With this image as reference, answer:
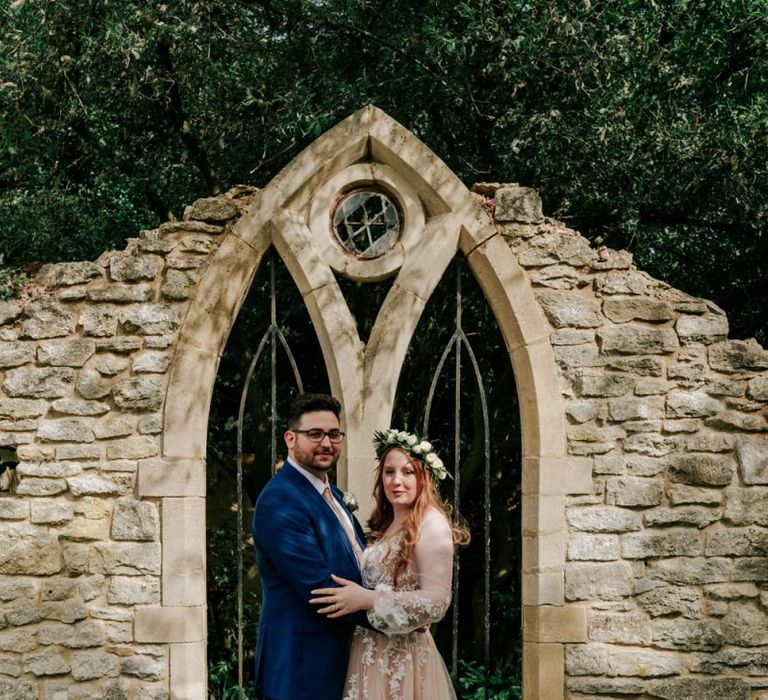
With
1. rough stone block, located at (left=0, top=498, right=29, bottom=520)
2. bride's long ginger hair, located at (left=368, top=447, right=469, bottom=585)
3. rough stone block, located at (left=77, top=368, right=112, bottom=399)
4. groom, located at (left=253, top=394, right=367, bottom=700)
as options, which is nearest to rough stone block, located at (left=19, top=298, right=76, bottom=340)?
rough stone block, located at (left=77, top=368, right=112, bottom=399)

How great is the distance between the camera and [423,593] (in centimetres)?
332

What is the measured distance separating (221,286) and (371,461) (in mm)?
1153

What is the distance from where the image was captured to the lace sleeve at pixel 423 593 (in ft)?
10.8

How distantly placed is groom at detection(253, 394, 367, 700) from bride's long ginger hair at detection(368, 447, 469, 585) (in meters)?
0.15

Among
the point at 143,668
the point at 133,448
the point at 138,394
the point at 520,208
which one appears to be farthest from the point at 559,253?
the point at 143,668

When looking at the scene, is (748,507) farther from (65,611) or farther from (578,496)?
(65,611)

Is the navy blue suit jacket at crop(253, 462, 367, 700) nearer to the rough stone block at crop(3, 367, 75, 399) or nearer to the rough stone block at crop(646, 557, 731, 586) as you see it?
the rough stone block at crop(3, 367, 75, 399)

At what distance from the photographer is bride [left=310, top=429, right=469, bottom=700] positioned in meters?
3.31

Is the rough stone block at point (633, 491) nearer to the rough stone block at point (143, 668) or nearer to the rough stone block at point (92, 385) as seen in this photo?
the rough stone block at point (143, 668)

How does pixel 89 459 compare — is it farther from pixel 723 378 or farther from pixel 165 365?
pixel 723 378

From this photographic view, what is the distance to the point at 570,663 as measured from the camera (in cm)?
479

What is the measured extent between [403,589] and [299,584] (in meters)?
0.36

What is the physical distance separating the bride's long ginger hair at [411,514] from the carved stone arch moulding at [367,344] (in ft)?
3.87

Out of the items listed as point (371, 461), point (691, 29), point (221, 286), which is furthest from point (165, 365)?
point (691, 29)
